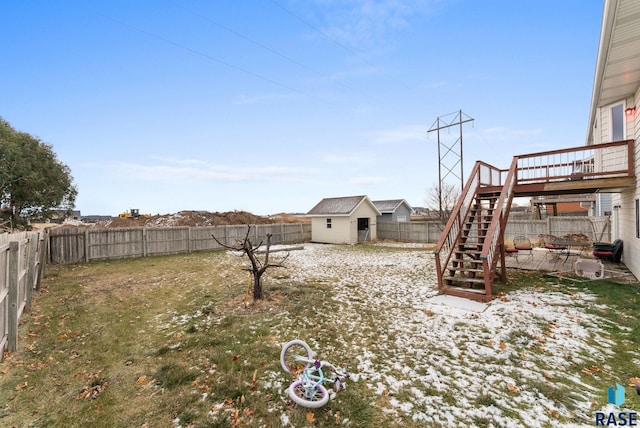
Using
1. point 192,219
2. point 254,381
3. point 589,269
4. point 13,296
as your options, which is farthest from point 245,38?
point 192,219

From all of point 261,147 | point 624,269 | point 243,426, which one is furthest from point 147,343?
point 261,147

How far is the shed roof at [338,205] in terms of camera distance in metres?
20.2

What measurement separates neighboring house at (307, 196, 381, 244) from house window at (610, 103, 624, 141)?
13149 mm

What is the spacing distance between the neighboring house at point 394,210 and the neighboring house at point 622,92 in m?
15.7

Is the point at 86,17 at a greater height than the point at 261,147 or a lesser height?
greater

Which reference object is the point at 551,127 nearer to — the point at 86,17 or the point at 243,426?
the point at 243,426

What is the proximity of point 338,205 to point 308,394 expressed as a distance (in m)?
18.4

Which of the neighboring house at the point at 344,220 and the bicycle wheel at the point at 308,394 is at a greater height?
the neighboring house at the point at 344,220

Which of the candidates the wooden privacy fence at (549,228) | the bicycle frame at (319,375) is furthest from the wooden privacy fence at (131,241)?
the wooden privacy fence at (549,228)

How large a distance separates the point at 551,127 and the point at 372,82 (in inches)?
425

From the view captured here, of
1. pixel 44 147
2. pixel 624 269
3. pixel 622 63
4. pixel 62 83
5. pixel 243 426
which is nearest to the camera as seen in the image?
pixel 243 426

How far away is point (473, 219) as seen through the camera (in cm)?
845

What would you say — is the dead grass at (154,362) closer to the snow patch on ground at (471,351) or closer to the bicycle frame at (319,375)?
the bicycle frame at (319,375)

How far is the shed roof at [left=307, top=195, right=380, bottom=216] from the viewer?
2017cm
